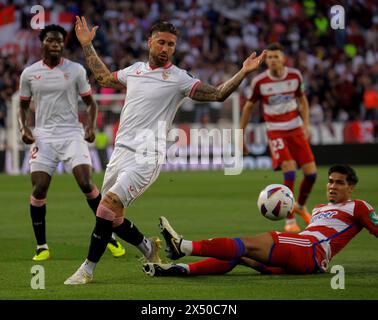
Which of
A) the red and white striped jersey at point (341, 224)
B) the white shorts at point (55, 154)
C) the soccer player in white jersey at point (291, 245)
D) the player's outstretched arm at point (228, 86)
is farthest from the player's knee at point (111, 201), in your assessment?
the white shorts at point (55, 154)

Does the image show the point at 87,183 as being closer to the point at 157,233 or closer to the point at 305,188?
the point at 157,233

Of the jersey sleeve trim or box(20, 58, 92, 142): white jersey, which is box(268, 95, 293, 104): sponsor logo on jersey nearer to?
box(20, 58, 92, 142): white jersey

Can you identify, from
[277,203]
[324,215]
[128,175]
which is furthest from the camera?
[277,203]

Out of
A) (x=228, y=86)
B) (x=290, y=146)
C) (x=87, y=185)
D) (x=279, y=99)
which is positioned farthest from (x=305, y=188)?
(x=228, y=86)

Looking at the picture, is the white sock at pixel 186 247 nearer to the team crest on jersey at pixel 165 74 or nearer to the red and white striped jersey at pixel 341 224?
the red and white striped jersey at pixel 341 224

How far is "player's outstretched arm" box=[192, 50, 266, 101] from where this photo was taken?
770 centimetres

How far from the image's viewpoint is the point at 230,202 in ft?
53.6

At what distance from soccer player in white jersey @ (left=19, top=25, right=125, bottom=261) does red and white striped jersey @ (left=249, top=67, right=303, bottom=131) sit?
340 centimetres

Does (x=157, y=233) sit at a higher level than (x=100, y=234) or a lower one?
lower

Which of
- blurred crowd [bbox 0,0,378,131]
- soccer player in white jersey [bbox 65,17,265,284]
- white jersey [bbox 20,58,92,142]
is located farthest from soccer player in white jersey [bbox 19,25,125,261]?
blurred crowd [bbox 0,0,378,131]

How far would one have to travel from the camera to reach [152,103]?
27.0 feet

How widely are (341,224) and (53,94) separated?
11.5 feet
